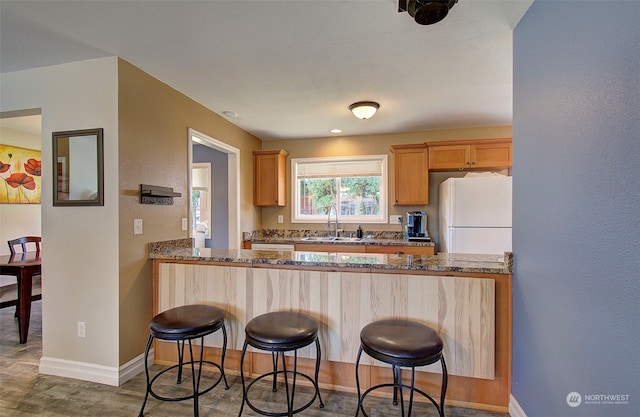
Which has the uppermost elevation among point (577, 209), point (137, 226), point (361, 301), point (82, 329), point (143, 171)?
point (143, 171)

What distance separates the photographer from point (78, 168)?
7.35 ft

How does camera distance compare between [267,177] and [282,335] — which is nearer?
[282,335]

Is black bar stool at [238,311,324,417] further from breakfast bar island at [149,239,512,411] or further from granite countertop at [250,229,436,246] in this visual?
granite countertop at [250,229,436,246]

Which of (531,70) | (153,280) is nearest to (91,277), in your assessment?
(153,280)

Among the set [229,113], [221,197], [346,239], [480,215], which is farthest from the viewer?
[221,197]

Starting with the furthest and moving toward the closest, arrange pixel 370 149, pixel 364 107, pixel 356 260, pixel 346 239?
pixel 370 149
pixel 346 239
pixel 364 107
pixel 356 260

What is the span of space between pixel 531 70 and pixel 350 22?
107 cm

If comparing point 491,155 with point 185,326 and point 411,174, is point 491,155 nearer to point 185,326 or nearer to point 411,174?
point 411,174

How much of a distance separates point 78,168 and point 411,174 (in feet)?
12.0

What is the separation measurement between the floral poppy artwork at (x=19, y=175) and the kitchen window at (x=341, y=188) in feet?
12.4

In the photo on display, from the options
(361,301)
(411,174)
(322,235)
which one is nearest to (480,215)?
(411,174)

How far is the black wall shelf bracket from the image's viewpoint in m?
2.35

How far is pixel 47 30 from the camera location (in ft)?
6.07

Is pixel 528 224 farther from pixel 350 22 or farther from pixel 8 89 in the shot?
pixel 8 89
